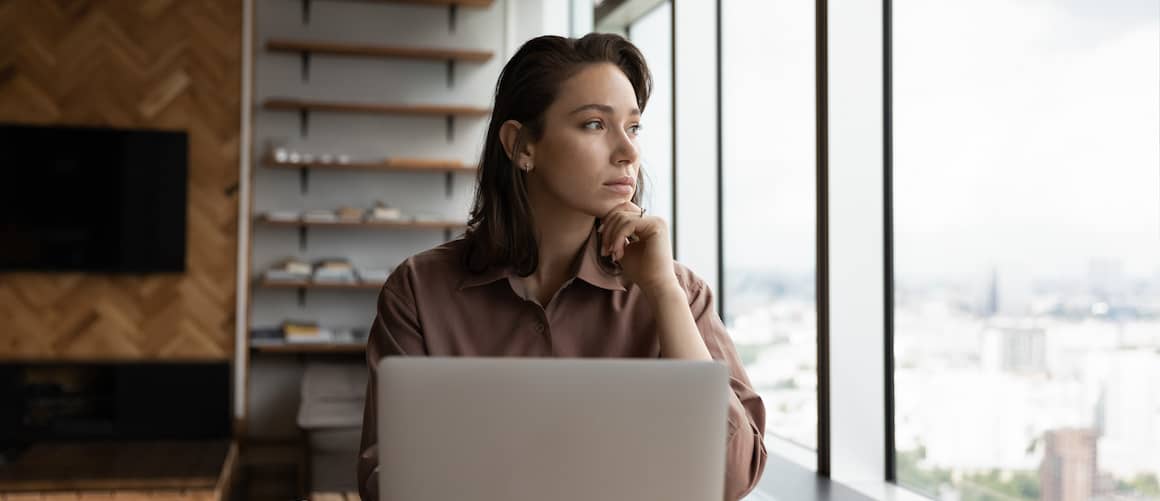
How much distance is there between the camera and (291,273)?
531cm

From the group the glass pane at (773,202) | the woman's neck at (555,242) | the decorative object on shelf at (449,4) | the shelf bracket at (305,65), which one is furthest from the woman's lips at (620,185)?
the shelf bracket at (305,65)

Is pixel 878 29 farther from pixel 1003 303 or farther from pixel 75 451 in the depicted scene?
pixel 75 451

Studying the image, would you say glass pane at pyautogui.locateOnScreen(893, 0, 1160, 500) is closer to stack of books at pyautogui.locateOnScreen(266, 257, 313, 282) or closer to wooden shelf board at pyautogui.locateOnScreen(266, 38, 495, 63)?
wooden shelf board at pyautogui.locateOnScreen(266, 38, 495, 63)

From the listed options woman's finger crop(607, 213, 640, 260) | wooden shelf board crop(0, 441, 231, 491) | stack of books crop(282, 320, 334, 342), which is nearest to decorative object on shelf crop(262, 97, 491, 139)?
A: stack of books crop(282, 320, 334, 342)

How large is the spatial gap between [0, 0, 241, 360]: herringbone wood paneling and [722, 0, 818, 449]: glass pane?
107 inches

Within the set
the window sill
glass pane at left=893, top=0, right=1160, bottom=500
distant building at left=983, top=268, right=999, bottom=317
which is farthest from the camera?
the window sill

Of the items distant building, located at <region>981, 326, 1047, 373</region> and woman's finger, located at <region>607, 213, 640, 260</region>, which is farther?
distant building, located at <region>981, 326, 1047, 373</region>

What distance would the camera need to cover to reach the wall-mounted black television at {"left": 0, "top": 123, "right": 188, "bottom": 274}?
5043 mm

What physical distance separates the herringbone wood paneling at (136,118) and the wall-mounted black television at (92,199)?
7 cm

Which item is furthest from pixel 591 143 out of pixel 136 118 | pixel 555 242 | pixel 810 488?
pixel 136 118

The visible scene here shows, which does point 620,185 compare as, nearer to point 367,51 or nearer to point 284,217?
point 284,217

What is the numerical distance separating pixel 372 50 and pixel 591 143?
163 inches

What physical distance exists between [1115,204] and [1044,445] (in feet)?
1.75

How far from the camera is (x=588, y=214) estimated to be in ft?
5.26
